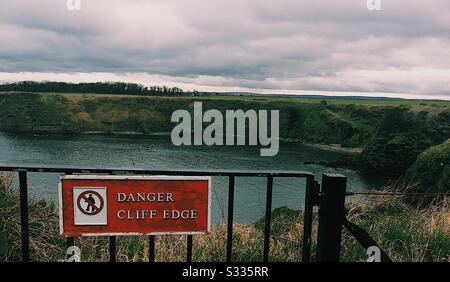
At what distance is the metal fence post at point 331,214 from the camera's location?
285 cm

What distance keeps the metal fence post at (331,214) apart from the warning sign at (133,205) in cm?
86

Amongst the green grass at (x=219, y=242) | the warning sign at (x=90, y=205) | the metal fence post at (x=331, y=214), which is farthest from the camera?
the green grass at (x=219, y=242)

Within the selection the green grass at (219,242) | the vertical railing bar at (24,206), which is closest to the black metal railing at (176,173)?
the vertical railing bar at (24,206)

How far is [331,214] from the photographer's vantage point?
288 centimetres

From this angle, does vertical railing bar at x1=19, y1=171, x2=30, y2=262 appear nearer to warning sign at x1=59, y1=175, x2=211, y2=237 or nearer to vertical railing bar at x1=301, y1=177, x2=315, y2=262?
warning sign at x1=59, y1=175, x2=211, y2=237

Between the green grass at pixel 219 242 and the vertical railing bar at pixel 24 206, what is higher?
the vertical railing bar at pixel 24 206

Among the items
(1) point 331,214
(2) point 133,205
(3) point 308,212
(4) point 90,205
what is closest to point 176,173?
(2) point 133,205

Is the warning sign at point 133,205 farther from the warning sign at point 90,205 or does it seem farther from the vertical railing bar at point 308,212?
the vertical railing bar at point 308,212

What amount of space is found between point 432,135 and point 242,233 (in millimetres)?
66152

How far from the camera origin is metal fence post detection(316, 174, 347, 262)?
2.85 m

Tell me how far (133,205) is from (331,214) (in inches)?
55.9

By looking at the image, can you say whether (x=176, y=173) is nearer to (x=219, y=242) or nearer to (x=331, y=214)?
(x=331, y=214)

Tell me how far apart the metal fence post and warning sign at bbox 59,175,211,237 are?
86cm
